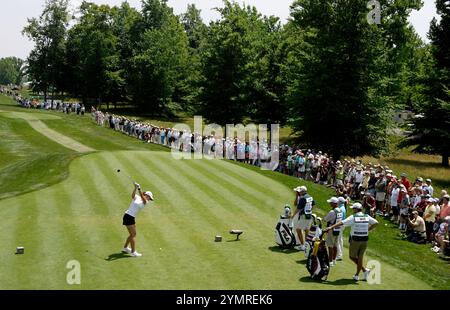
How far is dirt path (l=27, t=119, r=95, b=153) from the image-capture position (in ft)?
150

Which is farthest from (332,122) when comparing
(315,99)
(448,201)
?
(448,201)

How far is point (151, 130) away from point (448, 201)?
32167mm

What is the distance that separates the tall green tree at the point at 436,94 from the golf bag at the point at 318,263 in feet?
118

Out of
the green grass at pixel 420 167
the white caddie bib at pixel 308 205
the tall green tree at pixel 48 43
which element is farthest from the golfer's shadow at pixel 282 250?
the tall green tree at pixel 48 43

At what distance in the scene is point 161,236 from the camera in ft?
62.0

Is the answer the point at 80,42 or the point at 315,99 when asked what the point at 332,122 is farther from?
the point at 80,42

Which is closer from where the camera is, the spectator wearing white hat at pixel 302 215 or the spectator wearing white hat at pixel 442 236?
the spectator wearing white hat at pixel 302 215

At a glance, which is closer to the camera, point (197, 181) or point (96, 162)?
point (197, 181)

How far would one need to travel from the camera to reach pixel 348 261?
17344mm

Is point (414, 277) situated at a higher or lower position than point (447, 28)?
lower

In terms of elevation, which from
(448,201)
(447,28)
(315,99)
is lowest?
(448,201)

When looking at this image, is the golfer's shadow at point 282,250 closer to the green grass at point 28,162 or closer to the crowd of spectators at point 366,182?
the crowd of spectators at point 366,182

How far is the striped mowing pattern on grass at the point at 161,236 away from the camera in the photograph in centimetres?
1477

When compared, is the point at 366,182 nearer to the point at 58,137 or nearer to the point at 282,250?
the point at 282,250
